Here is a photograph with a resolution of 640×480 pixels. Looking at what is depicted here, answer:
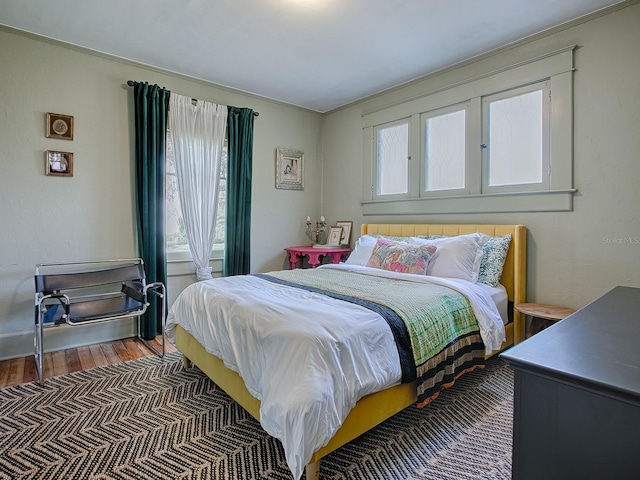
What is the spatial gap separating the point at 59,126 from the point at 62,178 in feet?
1.43

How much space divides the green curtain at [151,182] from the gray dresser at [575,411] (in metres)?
3.28

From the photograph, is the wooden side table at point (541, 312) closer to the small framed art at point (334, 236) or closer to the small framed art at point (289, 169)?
the small framed art at point (334, 236)

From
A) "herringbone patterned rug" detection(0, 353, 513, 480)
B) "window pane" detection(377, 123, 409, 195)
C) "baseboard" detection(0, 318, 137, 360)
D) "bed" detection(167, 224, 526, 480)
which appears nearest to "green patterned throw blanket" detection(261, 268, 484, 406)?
"bed" detection(167, 224, 526, 480)

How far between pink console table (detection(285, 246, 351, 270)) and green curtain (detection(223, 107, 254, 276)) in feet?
1.77

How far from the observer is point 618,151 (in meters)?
2.44

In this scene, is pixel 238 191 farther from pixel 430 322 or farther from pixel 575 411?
pixel 575 411

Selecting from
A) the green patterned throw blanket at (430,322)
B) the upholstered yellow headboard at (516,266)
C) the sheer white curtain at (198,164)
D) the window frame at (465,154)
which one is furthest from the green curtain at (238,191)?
the upholstered yellow headboard at (516,266)

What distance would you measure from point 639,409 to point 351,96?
409 centimetres

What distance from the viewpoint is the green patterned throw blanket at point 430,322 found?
6.08ft

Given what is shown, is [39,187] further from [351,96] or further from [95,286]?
[351,96]

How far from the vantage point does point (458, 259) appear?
276 centimetres

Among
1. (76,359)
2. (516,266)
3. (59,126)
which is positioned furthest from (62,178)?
(516,266)

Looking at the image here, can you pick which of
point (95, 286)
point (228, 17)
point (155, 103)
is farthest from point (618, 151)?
point (95, 286)

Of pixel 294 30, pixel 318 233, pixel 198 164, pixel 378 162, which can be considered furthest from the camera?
pixel 318 233
